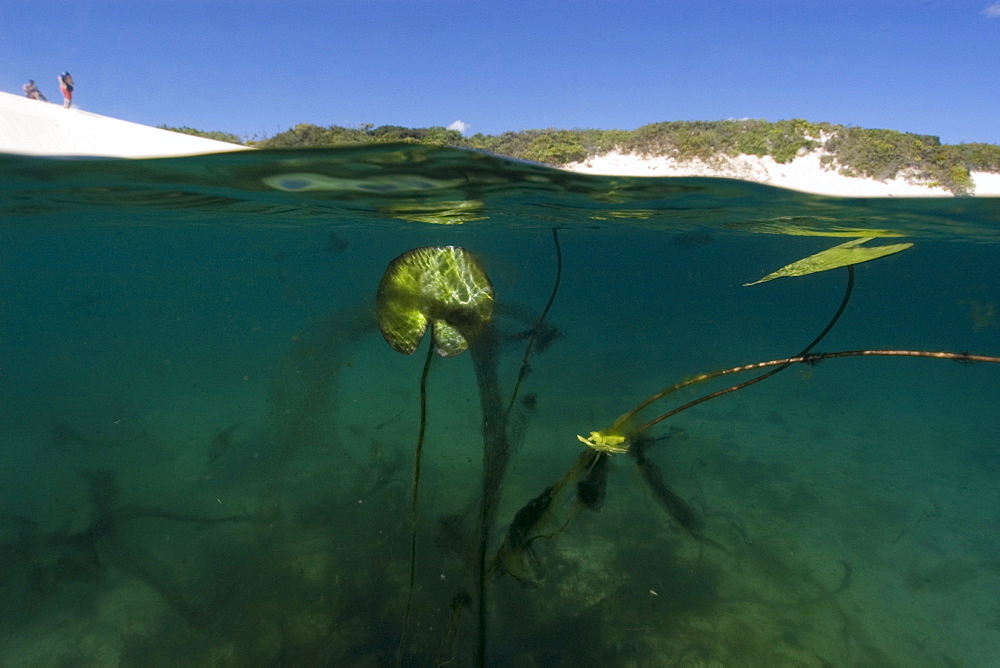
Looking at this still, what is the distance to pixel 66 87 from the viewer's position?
9.45 m

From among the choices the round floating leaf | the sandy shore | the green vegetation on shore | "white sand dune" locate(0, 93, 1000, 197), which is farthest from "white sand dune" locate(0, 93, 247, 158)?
the sandy shore

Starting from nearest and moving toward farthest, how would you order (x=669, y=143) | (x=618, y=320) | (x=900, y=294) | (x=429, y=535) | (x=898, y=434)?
(x=429, y=535) → (x=669, y=143) → (x=898, y=434) → (x=900, y=294) → (x=618, y=320)

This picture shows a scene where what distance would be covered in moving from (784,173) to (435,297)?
685 centimetres

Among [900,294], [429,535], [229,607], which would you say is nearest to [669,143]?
[429,535]

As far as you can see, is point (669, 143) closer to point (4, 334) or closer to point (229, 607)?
point (229, 607)

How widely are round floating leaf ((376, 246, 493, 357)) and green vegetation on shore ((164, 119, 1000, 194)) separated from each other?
3.42 m

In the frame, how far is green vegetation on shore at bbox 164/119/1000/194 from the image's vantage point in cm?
702

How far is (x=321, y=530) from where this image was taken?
7227mm

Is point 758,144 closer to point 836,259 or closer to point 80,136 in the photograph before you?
point 836,259

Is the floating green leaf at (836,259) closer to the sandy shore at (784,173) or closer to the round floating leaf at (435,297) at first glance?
the round floating leaf at (435,297)

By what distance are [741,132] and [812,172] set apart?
1381mm

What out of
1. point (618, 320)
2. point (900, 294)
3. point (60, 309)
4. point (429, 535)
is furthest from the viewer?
point (618, 320)

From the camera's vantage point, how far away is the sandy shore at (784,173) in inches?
288

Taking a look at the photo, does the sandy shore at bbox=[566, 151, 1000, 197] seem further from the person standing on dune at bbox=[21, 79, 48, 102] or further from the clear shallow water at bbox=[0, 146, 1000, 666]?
the person standing on dune at bbox=[21, 79, 48, 102]
